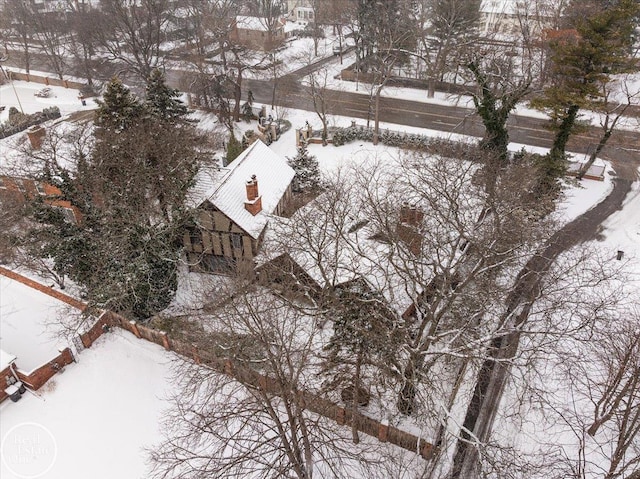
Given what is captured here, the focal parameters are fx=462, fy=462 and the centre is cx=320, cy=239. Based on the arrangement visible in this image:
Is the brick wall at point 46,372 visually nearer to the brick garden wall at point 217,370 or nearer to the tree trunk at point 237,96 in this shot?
the brick garden wall at point 217,370

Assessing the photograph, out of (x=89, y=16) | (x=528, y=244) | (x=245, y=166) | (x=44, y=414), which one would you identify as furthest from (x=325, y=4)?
(x=44, y=414)

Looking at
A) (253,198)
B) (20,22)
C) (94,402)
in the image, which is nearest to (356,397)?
(94,402)

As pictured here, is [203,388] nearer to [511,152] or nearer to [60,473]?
[60,473]

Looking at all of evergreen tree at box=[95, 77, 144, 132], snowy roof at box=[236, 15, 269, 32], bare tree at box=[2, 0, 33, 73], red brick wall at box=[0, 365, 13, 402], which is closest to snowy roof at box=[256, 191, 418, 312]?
evergreen tree at box=[95, 77, 144, 132]

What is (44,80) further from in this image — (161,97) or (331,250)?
(331,250)

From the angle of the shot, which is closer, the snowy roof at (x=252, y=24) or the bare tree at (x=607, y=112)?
the bare tree at (x=607, y=112)

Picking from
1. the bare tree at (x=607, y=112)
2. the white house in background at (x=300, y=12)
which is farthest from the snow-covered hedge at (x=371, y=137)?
the white house in background at (x=300, y=12)
